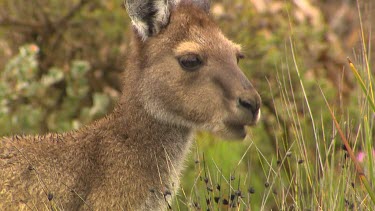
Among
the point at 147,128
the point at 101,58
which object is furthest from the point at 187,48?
the point at 101,58

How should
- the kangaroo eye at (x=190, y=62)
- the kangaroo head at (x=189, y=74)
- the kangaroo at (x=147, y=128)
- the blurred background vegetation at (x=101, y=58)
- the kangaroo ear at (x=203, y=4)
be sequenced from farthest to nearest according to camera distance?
the blurred background vegetation at (x=101, y=58), the kangaroo ear at (x=203, y=4), the kangaroo eye at (x=190, y=62), the kangaroo head at (x=189, y=74), the kangaroo at (x=147, y=128)

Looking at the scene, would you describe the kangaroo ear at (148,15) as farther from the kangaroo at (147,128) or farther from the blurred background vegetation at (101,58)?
the blurred background vegetation at (101,58)

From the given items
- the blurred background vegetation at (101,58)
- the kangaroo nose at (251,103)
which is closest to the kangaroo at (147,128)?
the kangaroo nose at (251,103)

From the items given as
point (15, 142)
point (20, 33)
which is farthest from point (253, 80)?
point (15, 142)

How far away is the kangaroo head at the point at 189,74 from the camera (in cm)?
569

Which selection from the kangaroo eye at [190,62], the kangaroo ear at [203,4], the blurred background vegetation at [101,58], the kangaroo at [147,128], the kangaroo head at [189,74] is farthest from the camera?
the blurred background vegetation at [101,58]

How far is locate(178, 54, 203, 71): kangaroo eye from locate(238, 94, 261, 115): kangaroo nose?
45 cm

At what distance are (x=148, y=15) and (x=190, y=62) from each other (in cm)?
49

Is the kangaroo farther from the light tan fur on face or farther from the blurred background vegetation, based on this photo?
the blurred background vegetation

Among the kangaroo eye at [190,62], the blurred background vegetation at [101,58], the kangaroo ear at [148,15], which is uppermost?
the kangaroo ear at [148,15]

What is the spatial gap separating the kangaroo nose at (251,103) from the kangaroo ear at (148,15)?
901 millimetres

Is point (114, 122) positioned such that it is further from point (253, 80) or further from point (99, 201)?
point (253, 80)

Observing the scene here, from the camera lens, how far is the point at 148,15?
600 centimetres

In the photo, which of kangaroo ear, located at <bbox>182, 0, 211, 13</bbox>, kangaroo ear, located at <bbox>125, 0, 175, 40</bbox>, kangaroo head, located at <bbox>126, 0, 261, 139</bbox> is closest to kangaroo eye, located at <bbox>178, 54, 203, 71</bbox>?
kangaroo head, located at <bbox>126, 0, 261, 139</bbox>
